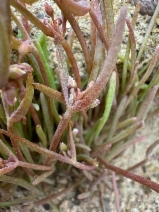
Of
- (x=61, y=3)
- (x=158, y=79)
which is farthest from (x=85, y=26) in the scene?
(x=61, y=3)

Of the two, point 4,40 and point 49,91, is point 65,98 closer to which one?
point 49,91

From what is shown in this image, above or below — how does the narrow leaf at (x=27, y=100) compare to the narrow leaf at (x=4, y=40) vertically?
below

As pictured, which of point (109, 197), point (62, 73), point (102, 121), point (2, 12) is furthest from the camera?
point (109, 197)

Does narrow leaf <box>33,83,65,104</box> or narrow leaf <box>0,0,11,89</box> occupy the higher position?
narrow leaf <box>0,0,11,89</box>

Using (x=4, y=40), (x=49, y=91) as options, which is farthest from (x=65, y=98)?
(x=4, y=40)

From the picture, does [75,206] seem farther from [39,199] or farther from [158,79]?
[158,79]

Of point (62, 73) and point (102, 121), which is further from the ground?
point (62, 73)

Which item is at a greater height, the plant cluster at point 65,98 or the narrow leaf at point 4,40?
the narrow leaf at point 4,40

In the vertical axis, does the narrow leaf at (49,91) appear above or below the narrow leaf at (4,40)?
below

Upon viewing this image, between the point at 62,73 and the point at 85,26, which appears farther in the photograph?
the point at 85,26
